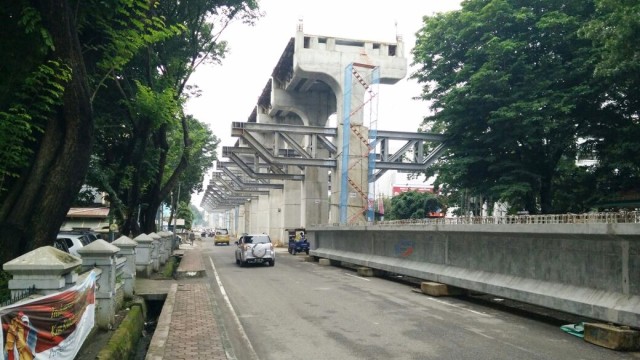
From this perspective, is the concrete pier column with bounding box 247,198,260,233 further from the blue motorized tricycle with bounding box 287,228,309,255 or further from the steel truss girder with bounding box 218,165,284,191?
the blue motorized tricycle with bounding box 287,228,309,255

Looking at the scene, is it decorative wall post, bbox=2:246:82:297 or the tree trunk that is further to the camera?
the tree trunk

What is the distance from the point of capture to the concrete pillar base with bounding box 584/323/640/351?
8.12m

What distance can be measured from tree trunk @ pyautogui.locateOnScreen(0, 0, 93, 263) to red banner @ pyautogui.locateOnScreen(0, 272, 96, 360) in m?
1.63

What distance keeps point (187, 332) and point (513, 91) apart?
20.2 m

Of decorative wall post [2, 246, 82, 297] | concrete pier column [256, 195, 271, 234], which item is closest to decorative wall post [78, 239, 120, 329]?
decorative wall post [2, 246, 82, 297]

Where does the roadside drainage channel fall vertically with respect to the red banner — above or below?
below

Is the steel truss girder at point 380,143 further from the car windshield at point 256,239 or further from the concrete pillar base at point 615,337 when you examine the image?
the concrete pillar base at point 615,337

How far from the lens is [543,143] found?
2539 centimetres

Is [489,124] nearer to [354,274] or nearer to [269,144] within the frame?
[354,274]

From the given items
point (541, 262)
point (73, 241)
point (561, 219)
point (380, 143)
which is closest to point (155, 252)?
point (73, 241)

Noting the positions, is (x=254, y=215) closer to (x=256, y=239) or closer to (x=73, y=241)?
(x=256, y=239)

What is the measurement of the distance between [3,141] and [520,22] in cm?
2313

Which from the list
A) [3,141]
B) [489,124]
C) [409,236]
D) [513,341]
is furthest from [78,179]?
[489,124]

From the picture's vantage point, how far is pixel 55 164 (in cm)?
870
